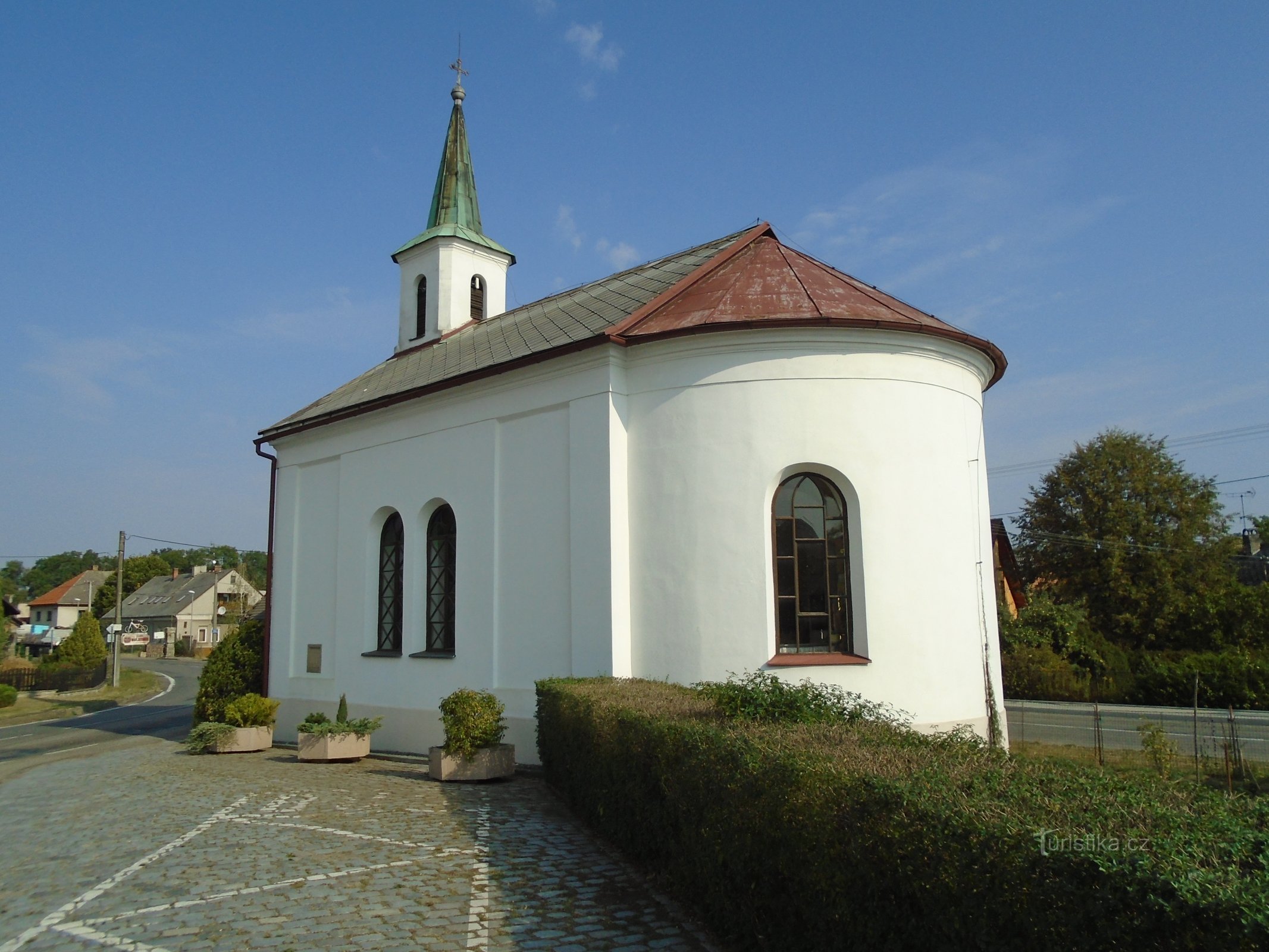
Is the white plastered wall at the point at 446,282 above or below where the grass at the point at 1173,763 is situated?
above

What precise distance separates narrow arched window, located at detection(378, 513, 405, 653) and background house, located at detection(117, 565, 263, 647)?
62.2 meters

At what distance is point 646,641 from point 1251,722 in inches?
783

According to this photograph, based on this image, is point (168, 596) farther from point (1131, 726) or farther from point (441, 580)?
point (1131, 726)

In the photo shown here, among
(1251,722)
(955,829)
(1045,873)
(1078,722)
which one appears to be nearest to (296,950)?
(955,829)

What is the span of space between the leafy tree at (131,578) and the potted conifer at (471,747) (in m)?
89.7

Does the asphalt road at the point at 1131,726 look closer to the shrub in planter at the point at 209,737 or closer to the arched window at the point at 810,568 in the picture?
the arched window at the point at 810,568

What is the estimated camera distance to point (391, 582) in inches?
708

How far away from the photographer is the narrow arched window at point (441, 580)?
16.4 meters

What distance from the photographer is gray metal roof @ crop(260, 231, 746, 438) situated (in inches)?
605

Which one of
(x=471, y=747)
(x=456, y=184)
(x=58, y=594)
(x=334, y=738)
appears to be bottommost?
(x=334, y=738)

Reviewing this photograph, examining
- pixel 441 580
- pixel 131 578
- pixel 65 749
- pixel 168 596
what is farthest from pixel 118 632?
pixel 131 578

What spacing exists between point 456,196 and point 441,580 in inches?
491

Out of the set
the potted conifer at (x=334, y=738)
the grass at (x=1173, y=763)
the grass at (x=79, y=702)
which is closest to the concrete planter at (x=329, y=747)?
the potted conifer at (x=334, y=738)

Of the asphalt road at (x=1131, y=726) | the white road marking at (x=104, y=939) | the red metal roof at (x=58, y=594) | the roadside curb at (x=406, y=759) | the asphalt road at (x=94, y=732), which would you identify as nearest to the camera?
the white road marking at (x=104, y=939)
